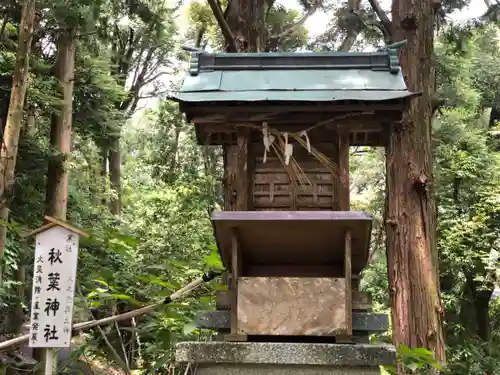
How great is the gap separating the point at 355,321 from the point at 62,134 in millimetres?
6693

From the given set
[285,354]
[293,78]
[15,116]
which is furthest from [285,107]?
[15,116]

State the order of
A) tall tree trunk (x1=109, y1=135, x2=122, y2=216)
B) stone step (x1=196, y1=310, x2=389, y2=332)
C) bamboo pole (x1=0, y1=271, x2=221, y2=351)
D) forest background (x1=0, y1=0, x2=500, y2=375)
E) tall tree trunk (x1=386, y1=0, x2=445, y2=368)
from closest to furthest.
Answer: bamboo pole (x1=0, y1=271, x2=221, y2=351) < stone step (x1=196, y1=310, x2=389, y2=332) < tall tree trunk (x1=386, y1=0, x2=445, y2=368) < forest background (x1=0, y1=0, x2=500, y2=375) < tall tree trunk (x1=109, y1=135, x2=122, y2=216)

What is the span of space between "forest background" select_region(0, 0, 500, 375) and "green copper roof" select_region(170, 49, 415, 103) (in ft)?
4.26

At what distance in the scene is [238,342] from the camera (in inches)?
132

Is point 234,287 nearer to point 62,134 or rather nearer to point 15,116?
point 15,116

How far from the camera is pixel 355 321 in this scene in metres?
3.52

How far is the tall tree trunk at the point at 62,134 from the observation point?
8109 millimetres

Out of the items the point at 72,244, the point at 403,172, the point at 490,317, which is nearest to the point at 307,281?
the point at 72,244

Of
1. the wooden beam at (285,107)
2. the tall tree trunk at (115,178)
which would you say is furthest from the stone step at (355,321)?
the tall tree trunk at (115,178)

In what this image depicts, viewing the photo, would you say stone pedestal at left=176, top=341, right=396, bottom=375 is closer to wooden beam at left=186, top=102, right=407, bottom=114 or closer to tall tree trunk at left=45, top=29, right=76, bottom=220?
wooden beam at left=186, top=102, right=407, bottom=114

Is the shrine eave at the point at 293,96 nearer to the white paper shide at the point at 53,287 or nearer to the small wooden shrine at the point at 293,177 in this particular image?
the small wooden shrine at the point at 293,177

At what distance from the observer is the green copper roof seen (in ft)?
11.9

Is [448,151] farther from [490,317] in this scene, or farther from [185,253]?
[185,253]

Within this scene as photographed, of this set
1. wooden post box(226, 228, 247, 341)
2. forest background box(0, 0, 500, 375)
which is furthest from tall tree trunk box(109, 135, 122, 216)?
wooden post box(226, 228, 247, 341)
